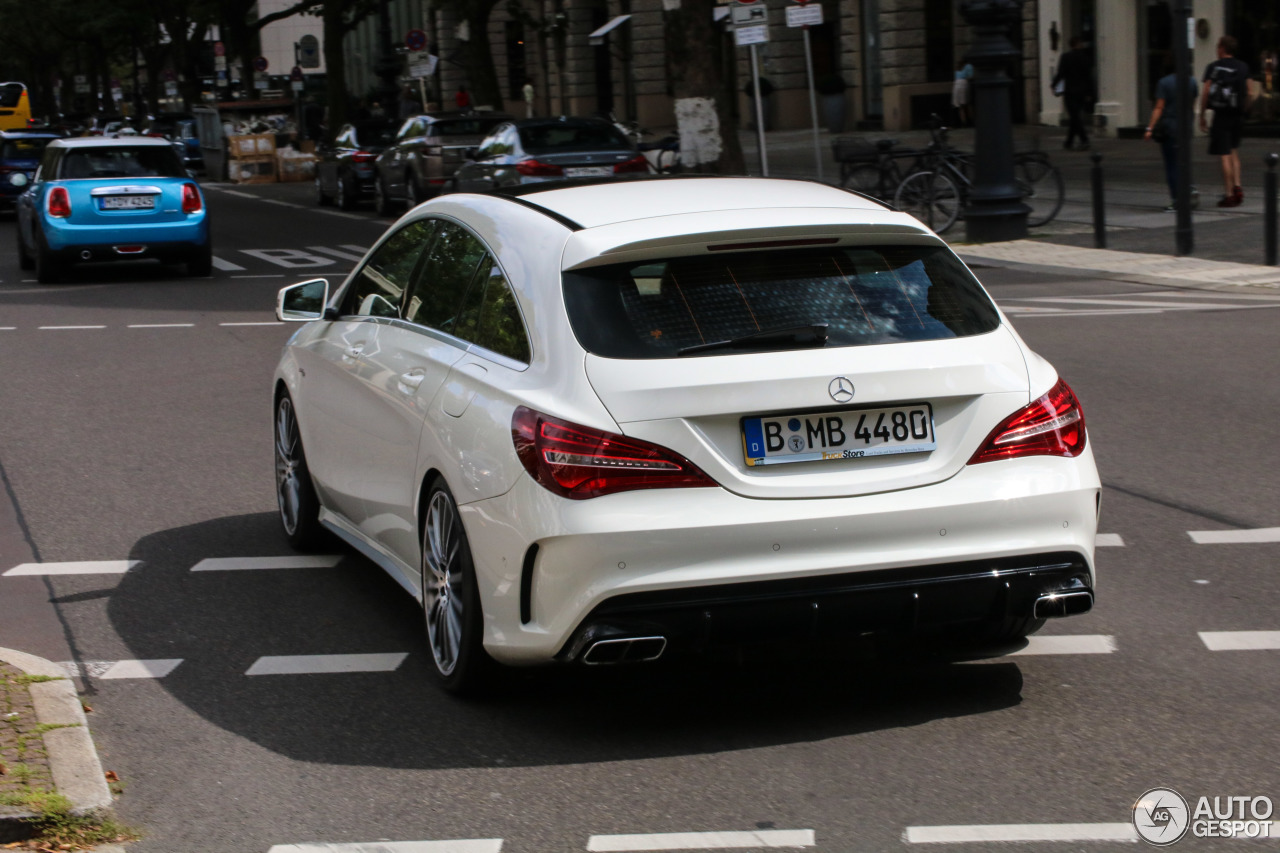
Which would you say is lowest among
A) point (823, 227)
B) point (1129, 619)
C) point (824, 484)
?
point (1129, 619)

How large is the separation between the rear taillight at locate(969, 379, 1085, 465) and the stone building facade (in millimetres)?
19621

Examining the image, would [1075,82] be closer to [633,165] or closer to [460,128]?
[460,128]

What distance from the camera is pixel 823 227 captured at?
16.3 ft

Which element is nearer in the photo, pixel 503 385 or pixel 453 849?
pixel 453 849

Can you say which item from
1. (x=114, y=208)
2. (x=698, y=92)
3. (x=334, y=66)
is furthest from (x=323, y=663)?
(x=334, y=66)

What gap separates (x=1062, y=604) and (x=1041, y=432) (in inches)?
18.5

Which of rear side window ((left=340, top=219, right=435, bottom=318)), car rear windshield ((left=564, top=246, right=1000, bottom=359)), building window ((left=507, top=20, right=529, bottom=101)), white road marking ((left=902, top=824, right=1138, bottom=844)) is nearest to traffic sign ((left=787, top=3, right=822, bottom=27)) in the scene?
rear side window ((left=340, top=219, right=435, bottom=318))

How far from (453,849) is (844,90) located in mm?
43676

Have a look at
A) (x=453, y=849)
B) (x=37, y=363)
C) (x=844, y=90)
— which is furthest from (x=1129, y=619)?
(x=844, y=90)

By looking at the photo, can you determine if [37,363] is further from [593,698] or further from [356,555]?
[593,698]

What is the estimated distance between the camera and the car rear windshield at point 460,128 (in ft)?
90.6

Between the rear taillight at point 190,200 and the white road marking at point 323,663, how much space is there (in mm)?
14850

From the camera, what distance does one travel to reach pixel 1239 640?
218 inches

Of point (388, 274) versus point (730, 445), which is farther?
point (388, 274)
